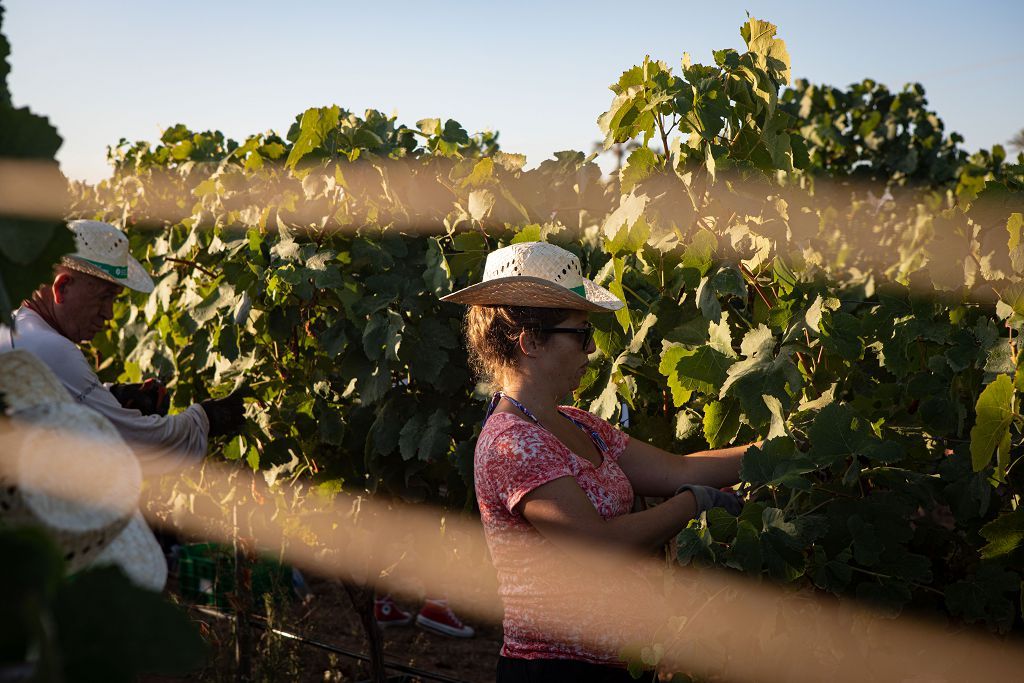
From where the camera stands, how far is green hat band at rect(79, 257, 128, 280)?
11.8 feet

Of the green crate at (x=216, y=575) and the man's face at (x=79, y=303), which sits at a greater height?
the man's face at (x=79, y=303)

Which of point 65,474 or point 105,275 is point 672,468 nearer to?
point 65,474

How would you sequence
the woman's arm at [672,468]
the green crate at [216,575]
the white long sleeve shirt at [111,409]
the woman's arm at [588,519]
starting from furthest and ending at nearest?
the green crate at [216,575] < the white long sleeve shirt at [111,409] < the woman's arm at [672,468] < the woman's arm at [588,519]

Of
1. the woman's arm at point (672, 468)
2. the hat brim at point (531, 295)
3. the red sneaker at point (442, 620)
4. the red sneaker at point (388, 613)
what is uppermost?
the hat brim at point (531, 295)

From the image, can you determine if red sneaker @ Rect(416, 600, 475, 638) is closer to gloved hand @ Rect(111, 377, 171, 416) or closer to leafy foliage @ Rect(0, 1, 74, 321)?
gloved hand @ Rect(111, 377, 171, 416)

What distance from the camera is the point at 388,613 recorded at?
618cm

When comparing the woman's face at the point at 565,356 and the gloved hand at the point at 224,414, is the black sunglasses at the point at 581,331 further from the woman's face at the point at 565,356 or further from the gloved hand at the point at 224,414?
the gloved hand at the point at 224,414

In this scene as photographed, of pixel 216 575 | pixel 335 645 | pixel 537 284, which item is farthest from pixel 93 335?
pixel 335 645

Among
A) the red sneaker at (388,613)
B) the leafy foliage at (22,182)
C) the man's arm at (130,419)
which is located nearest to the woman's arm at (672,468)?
the man's arm at (130,419)

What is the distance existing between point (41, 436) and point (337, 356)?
11.4 feet

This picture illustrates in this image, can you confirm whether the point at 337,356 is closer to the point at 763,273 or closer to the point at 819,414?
the point at 763,273

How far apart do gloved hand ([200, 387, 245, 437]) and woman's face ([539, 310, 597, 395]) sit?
1899 mm

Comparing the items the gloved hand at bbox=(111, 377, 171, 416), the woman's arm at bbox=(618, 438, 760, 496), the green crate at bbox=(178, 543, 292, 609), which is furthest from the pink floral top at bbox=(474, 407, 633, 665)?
the green crate at bbox=(178, 543, 292, 609)

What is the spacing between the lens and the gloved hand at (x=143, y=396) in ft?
13.0
